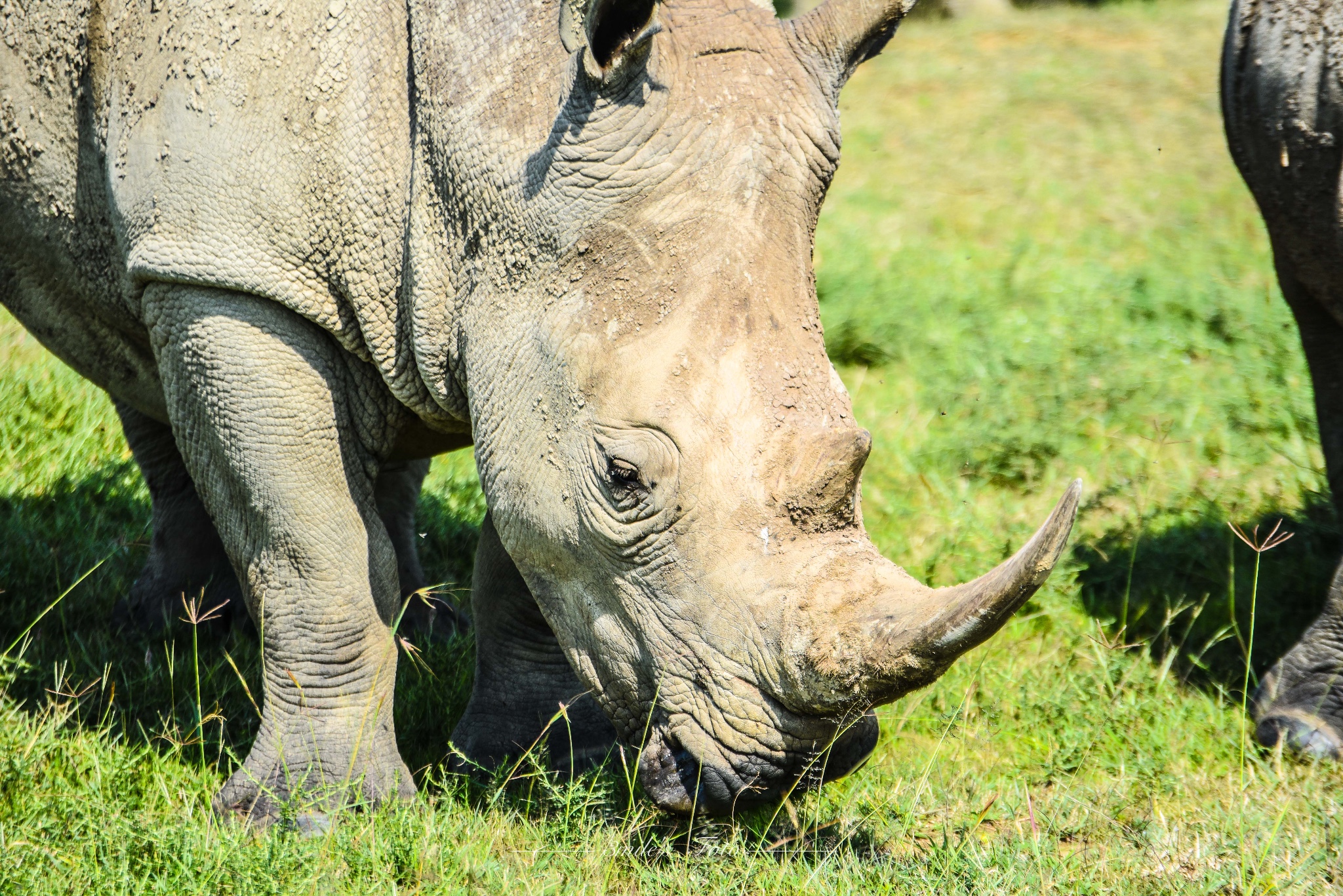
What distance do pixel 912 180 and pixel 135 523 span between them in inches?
266

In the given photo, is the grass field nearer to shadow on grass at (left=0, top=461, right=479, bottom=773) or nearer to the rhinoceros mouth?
shadow on grass at (left=0, top=461, right=479, bottom=773)

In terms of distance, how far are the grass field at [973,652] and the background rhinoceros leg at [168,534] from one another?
187mm

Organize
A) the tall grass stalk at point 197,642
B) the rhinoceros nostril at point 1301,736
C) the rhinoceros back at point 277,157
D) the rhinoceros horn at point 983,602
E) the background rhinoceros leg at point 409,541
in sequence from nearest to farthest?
the rhinoceros horn at point 983,602
the rhinoceros back at point 277,157
the tall grass stalk at point 197,642
the rhinoceros nostril at point 1301,736
the background rhinoceros leg at point 409,541

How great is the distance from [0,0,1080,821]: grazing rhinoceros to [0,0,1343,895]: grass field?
38 centimetres

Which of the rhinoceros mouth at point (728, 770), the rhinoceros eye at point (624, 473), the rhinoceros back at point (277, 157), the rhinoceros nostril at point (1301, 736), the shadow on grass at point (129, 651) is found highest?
the rhinoceros back at point (277, 157)

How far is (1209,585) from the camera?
17.4 feet

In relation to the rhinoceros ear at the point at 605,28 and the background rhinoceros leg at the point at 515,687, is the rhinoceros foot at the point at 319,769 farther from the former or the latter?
the rhinoceros ear at the point at 605,28

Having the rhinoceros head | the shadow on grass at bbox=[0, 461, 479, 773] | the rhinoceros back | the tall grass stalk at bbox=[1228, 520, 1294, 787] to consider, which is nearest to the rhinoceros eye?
the rhinoceros head

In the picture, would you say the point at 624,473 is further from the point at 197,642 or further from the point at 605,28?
the point at 197,642

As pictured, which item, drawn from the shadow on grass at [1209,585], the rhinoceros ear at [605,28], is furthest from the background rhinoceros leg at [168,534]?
the shadow on grass at [1209,585]

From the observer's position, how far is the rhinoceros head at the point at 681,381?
9.34ft

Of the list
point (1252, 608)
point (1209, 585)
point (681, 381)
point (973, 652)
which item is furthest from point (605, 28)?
point (1209, 585)

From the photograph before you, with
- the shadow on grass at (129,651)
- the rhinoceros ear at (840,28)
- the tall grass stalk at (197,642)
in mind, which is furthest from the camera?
the shadow on grass at (129,651)

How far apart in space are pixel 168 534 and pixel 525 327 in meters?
2.40
